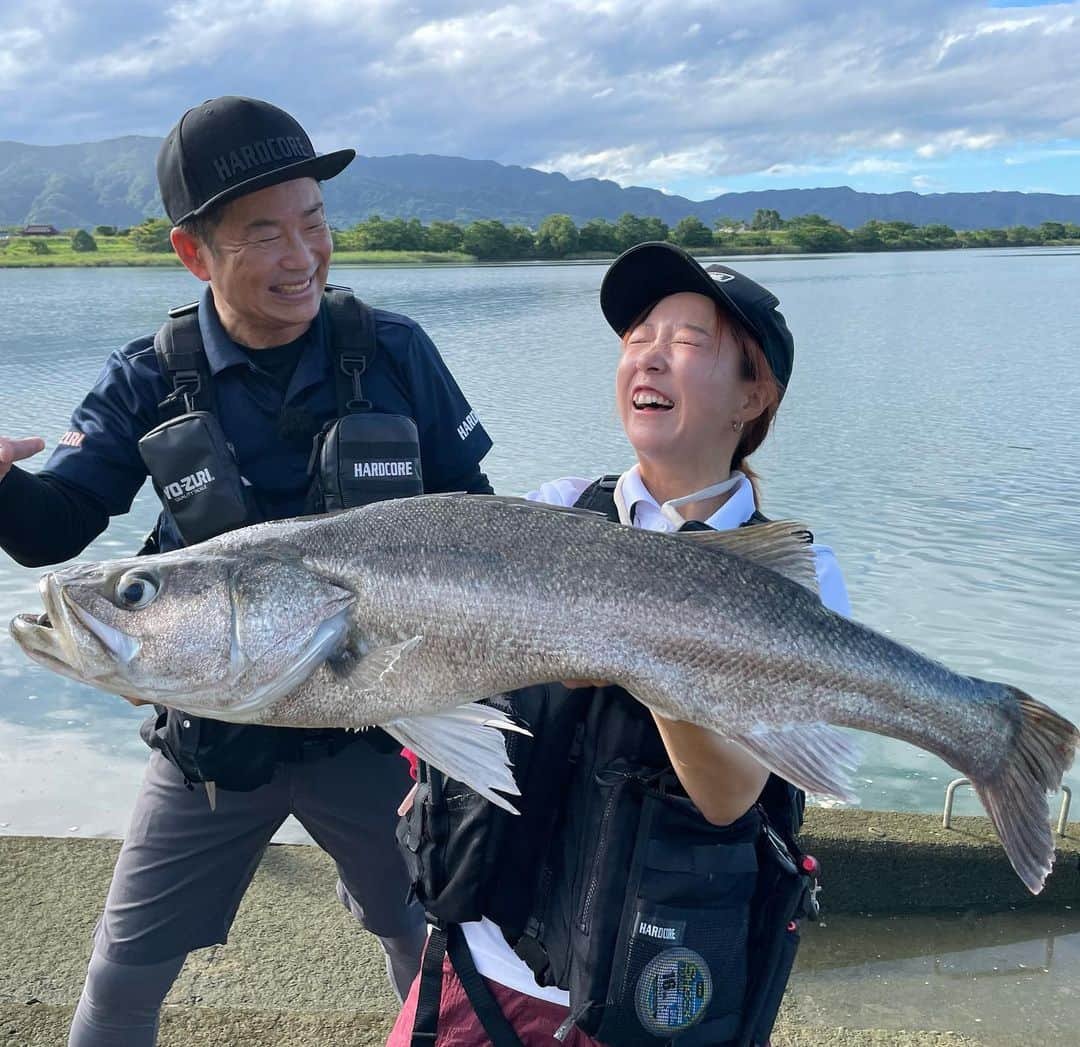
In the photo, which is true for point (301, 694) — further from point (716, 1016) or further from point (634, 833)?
point (716, 1016)

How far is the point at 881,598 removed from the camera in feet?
32.2

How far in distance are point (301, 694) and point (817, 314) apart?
32822 mm

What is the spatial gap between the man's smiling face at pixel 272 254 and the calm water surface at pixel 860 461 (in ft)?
12.4

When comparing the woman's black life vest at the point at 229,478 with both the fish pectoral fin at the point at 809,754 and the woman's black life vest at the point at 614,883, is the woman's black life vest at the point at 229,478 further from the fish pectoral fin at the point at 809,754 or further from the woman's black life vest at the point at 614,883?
the fish pectoral fin at the point at 809,754

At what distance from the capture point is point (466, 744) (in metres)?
2.24

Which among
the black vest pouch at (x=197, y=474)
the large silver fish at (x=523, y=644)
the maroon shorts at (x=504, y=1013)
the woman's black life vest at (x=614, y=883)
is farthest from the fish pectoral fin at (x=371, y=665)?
the black vest pouch at (x=197, y=474)

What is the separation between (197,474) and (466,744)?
1403mm

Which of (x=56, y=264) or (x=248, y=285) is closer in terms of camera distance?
(x=248, y=285)

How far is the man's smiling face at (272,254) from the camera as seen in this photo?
10.5 feet

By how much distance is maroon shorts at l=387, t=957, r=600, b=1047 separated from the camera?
2406mm

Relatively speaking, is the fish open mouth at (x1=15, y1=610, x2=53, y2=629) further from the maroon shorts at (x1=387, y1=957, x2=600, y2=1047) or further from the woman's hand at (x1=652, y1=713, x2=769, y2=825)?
the woman's hand at (x1=652, y1=713, x2=769, y2=825)

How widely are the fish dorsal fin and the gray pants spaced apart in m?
1.54

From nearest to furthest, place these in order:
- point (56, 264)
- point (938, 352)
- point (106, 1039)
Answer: point (106, 1039)
point (938, 352)
point (56, 264)

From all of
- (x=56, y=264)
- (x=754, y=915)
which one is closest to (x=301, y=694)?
(x=754, y=915)
